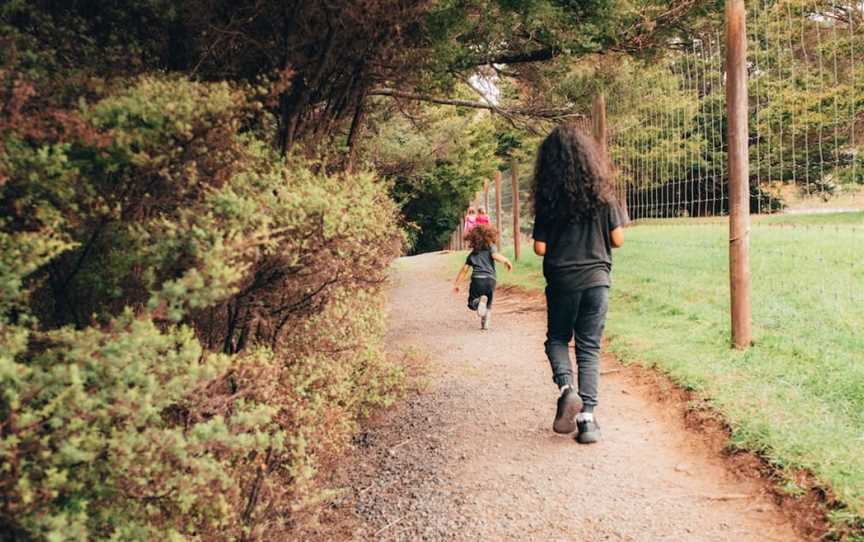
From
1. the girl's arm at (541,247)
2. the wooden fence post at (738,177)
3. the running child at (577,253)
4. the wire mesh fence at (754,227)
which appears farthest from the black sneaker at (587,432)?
the wooden fence post at (738,177)

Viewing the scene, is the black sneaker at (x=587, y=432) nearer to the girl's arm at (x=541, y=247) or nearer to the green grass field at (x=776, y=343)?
the green grass field at (x=776, y=343)

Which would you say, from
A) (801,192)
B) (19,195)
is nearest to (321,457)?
(19,195)

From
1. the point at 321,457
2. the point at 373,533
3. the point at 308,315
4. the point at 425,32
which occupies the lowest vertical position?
the point at 373,533

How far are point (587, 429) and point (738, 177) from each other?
9.15ft

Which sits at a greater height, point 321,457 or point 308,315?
point 308,315

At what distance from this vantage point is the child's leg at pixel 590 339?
14.1 ft

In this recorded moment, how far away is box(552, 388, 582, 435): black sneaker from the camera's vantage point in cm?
423

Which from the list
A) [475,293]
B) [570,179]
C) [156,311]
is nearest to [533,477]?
[570,179]

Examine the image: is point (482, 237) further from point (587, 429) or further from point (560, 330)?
point (587, 429)

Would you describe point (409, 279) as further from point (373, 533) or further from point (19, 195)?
point (19, 195)

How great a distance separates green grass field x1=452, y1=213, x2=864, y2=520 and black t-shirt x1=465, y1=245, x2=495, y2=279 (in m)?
1.66

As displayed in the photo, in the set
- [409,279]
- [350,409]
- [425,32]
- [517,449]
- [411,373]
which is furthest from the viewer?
[409,279]

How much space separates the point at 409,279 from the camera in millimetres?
16391

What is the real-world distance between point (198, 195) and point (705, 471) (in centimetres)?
317
